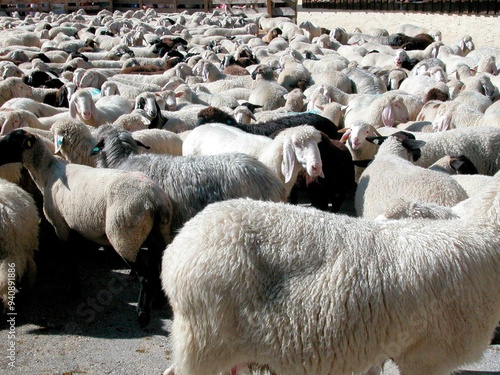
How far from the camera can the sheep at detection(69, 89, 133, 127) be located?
7.90 m

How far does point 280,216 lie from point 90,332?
211 cm

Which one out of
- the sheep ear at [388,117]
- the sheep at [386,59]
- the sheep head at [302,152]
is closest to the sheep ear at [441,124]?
the sheep ear at [388,117]

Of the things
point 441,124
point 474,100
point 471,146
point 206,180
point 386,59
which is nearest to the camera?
point 206,180

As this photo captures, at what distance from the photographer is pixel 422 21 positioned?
909 inches

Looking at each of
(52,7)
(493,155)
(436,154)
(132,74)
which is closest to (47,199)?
(436,154)

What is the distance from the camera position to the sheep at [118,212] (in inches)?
175

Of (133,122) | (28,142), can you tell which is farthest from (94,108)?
(28,142)

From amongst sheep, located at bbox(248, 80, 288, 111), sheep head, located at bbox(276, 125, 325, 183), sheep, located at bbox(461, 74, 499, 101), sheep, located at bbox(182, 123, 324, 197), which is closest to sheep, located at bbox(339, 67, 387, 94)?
sheep, located at bbox(461, 74, 499, 101)

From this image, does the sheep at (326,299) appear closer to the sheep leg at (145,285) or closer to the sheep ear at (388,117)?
the sheep leg at (145,285)

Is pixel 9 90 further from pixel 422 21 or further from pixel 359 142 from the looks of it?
pixel 422 21

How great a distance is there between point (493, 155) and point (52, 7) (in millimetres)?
29544

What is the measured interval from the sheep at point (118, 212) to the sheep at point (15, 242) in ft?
0.85

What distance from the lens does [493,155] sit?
21.9 feet

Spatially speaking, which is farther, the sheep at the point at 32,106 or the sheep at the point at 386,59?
the sheep at the point at 386,59
